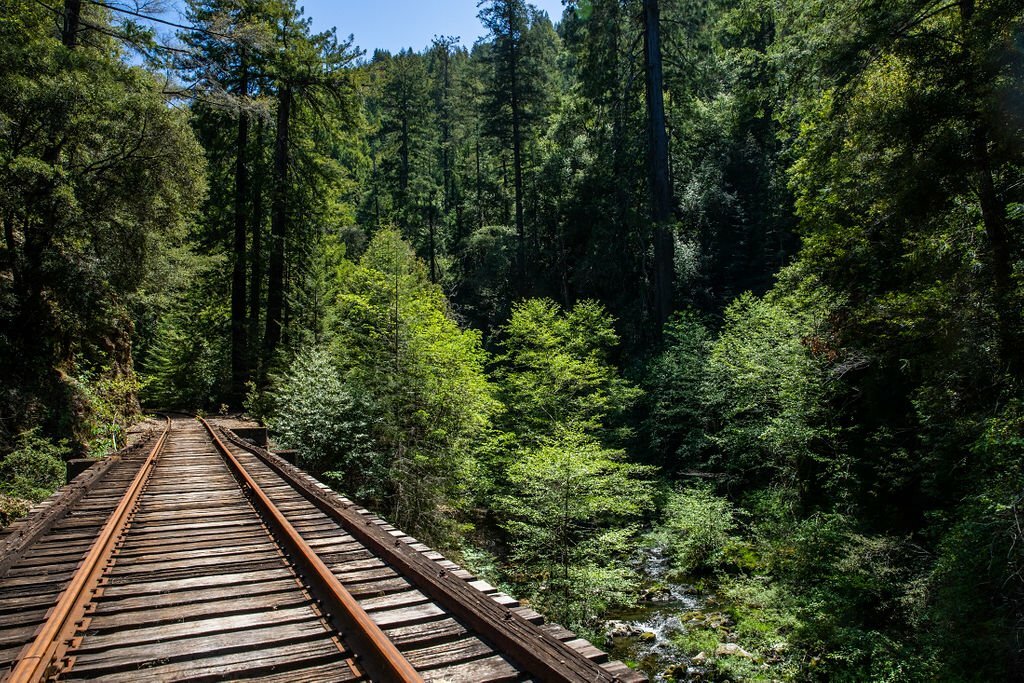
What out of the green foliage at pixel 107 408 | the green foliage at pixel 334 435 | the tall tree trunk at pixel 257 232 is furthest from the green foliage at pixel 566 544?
the tall tree trunk at pixel 257 232

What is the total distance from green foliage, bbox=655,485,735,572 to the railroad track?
397 inches

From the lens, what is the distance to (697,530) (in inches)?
539

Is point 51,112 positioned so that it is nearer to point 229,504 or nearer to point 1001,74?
point 229,504

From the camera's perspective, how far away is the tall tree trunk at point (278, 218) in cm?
2206

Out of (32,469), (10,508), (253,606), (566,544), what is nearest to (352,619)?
(253,606)

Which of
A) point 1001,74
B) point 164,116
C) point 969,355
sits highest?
point 164,116

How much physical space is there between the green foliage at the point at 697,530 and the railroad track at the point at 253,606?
33.1 ft

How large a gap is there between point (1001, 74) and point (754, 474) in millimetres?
12375

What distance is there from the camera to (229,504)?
23.4ft

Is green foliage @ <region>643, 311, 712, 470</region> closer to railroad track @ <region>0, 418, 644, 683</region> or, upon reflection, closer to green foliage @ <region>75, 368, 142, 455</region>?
railroad track @ <region>0, 418, 644, 683</region>

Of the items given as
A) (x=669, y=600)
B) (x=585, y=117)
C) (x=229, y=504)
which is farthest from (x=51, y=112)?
(x=585, y=117)

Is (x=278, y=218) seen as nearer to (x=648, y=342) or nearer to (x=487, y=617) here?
(x=648, y=342)

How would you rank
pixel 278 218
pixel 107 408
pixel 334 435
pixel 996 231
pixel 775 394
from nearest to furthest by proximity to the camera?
1. pixel 996 231
2. pixel 334 435
3. pixel 107 408
4. pixel 775 394
5. pixel 278 218

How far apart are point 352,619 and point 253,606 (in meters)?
0.99
